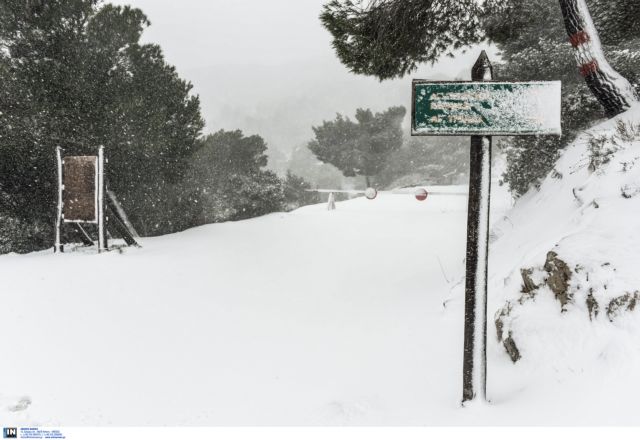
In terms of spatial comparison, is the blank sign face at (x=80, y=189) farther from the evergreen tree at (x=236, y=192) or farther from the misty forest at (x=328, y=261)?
the evergreen tree at (x=236, y=192)

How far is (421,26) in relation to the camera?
7.65 m

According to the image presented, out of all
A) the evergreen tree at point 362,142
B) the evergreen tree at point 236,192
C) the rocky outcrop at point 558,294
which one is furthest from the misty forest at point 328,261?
the evergreen tree at point 362,142

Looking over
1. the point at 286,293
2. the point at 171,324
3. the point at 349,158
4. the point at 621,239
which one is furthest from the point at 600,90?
the point at 349,158

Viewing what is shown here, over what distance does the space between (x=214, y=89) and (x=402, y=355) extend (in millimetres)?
169598

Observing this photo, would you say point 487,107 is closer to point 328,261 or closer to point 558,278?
point 558,278

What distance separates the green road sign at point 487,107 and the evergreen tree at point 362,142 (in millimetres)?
33518

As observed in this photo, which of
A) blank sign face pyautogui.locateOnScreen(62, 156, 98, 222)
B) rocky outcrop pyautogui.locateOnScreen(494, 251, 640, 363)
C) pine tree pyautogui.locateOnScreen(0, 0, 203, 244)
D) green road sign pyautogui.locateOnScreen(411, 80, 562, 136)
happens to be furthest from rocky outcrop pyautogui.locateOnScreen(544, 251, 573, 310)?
pine tree pyautogui.locateOnScreen(0, 0, 203, 244)

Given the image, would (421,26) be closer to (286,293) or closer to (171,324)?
(286,293)

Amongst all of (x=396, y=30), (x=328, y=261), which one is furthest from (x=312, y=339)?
(x=396, y=30)

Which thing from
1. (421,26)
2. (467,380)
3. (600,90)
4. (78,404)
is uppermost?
(421,26)

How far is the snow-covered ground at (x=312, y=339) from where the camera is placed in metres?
3.04

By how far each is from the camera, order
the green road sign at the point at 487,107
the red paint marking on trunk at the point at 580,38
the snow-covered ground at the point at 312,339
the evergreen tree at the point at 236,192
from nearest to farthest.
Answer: the green road sign at the point at 487,107 → the snow-covered ground at the point at 312,339 → the red paint marking on trunk at the point at 580,38 → the evergreen tree at the point at 236,192

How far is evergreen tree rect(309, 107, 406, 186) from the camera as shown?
36.4 meters

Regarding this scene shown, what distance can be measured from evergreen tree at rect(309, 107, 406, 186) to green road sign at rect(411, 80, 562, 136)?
3352cm
